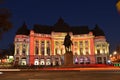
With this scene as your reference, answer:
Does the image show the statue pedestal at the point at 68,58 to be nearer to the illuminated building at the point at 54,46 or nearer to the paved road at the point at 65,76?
the paved road at the point at 65,76

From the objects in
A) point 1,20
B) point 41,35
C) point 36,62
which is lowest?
point 36,62

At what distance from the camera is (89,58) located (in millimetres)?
93312

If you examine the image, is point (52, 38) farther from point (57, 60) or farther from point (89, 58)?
point (89, 58)

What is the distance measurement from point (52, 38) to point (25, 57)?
1796 centimetres

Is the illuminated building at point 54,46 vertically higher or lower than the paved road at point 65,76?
higher

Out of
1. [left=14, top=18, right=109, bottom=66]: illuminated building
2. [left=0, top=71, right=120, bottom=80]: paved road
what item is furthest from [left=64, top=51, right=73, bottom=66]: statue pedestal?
[left=14, top=18, right=109, bottom=66]: illuminated building

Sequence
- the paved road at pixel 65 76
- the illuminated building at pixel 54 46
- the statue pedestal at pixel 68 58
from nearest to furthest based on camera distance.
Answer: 1. the paved road at pixel 65 76
2. the statue pedestal at pixel 68 58
3. the illuminated building at pixel 54 46

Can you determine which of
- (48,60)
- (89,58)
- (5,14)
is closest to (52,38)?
(48,60)

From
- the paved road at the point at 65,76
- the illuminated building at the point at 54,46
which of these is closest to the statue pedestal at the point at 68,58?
the paved road at the point at 65,76

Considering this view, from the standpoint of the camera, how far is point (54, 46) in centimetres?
9356

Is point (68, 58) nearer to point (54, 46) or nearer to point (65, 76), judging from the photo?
point (65, 76)

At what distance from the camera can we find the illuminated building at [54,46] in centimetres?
8919

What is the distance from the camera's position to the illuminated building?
293 feet

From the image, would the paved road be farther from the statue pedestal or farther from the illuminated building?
the illuminated building
